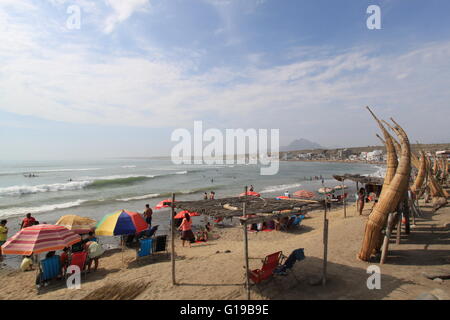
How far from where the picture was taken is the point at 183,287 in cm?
647

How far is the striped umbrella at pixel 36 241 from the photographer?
21.7 ft

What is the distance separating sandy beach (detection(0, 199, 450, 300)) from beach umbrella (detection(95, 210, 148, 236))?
1.30 metres

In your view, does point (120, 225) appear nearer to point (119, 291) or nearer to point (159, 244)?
point (159, 244)

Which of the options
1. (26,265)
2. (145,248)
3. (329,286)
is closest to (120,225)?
(145,248)

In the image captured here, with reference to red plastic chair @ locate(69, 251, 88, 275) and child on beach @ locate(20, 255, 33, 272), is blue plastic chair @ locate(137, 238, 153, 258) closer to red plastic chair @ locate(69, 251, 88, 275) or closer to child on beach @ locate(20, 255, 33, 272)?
red plastic chair @ locate(69, 251, 88, 275)

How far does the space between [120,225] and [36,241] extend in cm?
255

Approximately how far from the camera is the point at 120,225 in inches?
349

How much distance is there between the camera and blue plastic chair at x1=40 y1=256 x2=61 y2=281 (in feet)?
24.3

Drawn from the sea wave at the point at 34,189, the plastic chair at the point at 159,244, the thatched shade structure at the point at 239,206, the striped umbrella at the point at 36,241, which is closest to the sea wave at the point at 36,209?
the sea wave at the point at 34,189

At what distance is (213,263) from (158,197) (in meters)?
20.5

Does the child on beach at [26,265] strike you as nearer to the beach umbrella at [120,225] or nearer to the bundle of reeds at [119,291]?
the beach umbrella at [120,225]

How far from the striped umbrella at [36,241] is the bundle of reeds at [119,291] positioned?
1.67 meters

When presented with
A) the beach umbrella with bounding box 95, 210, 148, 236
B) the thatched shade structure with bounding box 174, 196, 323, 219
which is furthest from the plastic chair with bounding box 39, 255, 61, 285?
the thatched shade structure with bounding box 174, 196, 323, 219
